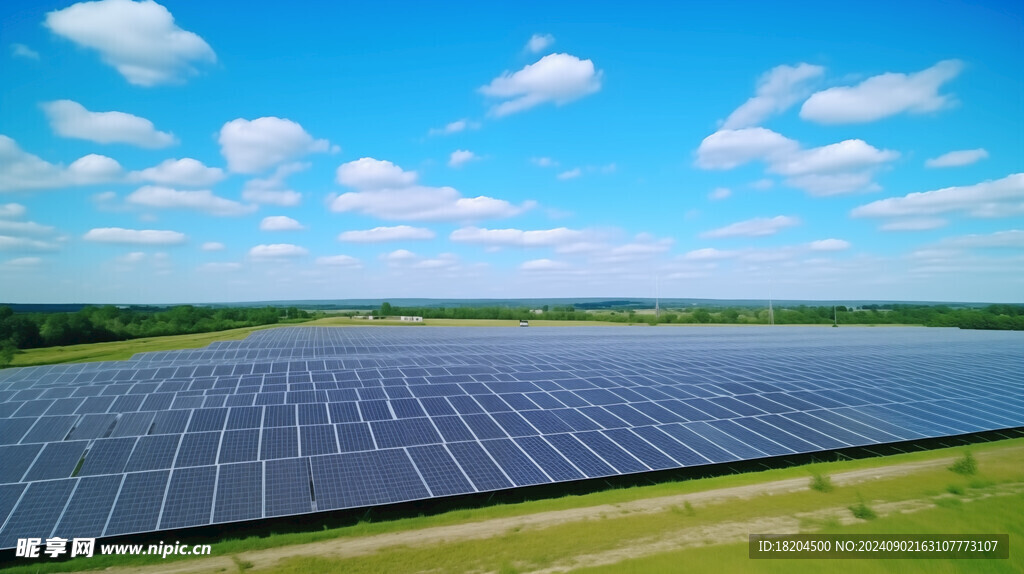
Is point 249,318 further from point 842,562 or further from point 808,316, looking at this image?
point 808,316

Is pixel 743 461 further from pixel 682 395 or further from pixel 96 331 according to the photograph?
pixel 96 331

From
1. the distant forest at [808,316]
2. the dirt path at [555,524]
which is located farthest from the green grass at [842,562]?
the distant forest at [808,316]

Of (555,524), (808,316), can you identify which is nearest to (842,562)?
(555,524)

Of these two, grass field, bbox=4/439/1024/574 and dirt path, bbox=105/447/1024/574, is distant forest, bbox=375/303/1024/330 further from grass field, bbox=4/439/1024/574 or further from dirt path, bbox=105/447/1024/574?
dirt path, bbox=105/447/1024/574

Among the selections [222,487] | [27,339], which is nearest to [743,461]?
[222,487]

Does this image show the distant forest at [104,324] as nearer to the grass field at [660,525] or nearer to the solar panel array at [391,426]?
the solar panel array at [391,426]

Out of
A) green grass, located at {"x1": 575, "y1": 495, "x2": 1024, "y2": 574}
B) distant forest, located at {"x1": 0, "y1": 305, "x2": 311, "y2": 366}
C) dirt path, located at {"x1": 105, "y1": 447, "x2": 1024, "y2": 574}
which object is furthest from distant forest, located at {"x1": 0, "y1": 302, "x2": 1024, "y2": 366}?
green grass, located at {"x1": 575, "y1": 495, "x2": 1024, "y2": 574}
